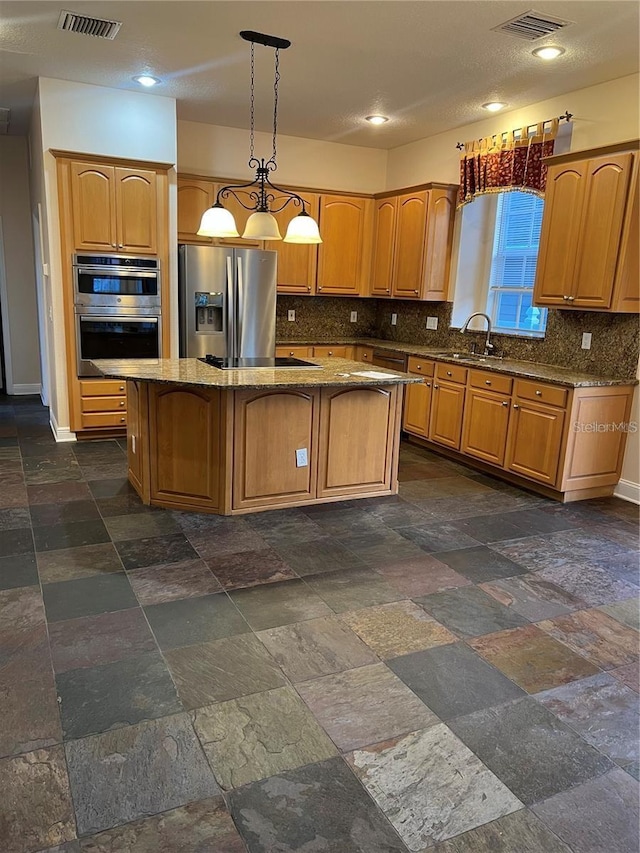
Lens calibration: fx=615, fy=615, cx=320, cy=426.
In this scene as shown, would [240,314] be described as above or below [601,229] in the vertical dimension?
below

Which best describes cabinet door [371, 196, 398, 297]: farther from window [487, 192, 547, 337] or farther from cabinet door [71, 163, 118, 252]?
cabinet door [71, 163, 118, 252]

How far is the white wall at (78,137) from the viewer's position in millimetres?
4859

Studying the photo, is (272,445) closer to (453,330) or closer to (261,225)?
(261,225)

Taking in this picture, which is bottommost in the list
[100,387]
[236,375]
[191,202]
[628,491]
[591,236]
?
[628,491]

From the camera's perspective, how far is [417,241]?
19.6 feet

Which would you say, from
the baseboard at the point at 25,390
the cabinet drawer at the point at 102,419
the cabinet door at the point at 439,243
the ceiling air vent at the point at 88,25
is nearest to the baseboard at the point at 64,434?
the cabinet drawer at the point at 102,419

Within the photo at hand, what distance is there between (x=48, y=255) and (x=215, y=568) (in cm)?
343

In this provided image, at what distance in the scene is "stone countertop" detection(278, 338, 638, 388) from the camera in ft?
13.8

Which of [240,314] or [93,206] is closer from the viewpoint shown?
[93,206]

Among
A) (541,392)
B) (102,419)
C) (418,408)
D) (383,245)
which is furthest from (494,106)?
(102,419)

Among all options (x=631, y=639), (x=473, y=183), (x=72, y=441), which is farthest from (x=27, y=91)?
(x=631, y=639)

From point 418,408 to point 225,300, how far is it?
6.68 ft

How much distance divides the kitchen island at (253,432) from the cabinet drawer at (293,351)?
2.09m

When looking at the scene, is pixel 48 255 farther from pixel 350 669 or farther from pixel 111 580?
pixel 350 669
